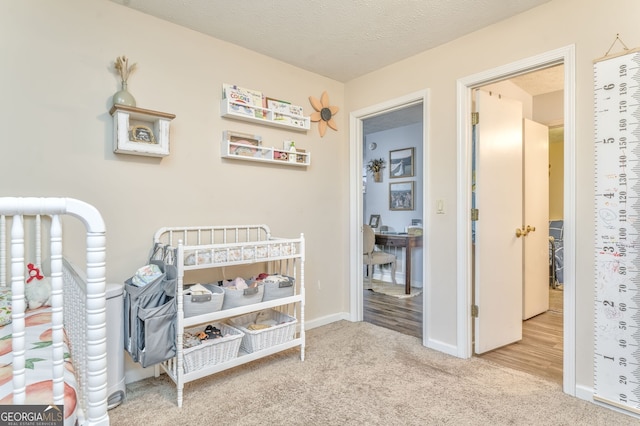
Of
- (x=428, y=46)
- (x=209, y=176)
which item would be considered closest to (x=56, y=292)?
(x=209, y=176)

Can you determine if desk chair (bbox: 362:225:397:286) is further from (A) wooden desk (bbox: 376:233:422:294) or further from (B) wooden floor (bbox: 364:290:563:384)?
(B) wooden floor (bbox: 364:290:563:384)

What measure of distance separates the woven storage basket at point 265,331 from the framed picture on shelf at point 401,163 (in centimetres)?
337

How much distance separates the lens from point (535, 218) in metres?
3.38

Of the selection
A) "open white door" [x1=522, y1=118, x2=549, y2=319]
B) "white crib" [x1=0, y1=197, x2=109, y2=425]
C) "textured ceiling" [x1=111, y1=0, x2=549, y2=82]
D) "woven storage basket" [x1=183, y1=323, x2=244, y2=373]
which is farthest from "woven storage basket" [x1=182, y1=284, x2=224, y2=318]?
"open white door" [x1=522, y1=118, x2=549, y2=319]

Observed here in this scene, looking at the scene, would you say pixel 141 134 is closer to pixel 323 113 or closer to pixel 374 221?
pixel 323 113

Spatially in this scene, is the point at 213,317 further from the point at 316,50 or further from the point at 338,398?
the point at 316,50

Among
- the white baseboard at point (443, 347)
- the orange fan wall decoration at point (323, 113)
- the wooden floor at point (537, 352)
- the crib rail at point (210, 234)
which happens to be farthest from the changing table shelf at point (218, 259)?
the wooden floor at point (537, 352)

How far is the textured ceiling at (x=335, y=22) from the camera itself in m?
2.09

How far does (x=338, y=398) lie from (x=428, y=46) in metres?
2.54

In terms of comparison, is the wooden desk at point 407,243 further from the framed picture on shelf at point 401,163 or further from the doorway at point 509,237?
the doorway at point 509,237

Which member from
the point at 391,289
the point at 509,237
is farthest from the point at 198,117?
the point at 391,289

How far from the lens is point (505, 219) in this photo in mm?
2717

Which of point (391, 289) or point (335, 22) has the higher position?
point (335, 22)

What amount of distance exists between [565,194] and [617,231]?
0.31 m
